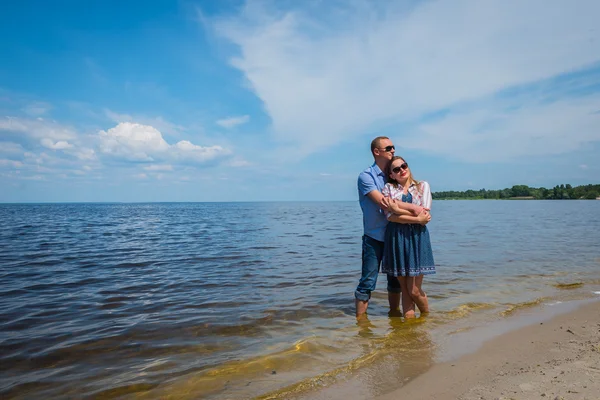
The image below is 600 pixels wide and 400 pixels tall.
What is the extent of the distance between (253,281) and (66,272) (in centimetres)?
551

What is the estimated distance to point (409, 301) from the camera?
5770 millimetres

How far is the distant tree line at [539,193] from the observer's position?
132125mm

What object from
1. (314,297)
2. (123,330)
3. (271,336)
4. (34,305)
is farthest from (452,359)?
(34,305)

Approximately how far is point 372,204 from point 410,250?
83cm

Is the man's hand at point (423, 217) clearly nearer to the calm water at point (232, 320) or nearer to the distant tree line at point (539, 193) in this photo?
the calm water at point (232, 320)

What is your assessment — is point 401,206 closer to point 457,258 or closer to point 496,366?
point 496,366

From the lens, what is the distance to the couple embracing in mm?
5219

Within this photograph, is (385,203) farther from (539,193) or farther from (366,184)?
(539,193)

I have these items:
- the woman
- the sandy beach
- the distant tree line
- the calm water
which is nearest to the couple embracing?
the woman

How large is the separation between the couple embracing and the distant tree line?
154156 mm

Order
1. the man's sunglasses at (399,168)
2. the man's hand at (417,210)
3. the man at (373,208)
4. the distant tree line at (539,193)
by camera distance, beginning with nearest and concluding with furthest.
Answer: the man's hand at (417,210), the man's sunglasses at (399,168), the man at (373,208), the distant tree line at (539,193)

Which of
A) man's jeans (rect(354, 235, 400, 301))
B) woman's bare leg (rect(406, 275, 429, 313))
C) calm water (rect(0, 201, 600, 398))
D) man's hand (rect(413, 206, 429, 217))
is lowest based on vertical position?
calm water (rect(0, 201, 600, 398))

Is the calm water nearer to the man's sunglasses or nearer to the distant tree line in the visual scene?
the man's sunglasses

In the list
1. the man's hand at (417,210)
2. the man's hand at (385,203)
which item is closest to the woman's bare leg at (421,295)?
the man's hand at (417,210)
